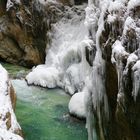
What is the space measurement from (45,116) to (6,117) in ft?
13.2

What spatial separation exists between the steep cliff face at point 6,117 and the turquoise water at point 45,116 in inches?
75.8

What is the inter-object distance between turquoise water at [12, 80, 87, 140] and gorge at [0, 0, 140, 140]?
461mm

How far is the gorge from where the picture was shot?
7.56m

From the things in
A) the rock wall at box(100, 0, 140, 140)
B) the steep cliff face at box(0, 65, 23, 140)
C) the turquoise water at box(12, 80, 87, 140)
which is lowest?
the turquoise water at box(12, 80, 87, 140)

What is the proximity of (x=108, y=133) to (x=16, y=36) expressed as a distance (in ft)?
39.4

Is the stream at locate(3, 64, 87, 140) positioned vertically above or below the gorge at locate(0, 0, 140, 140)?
below

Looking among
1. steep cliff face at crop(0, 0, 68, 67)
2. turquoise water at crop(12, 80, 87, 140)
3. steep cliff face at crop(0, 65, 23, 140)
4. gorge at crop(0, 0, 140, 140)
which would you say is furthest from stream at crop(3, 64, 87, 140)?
steep cliff face at crop(0, 0, 68, 67)

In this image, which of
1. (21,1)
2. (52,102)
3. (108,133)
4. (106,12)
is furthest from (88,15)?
(21,1)

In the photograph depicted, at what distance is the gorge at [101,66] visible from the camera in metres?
7.56

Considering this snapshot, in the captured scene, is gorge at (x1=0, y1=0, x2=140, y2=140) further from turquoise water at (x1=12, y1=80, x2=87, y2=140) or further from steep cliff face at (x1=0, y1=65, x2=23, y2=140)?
steep cliff face at (x1=0, y1=65, x2=23, y2=140)

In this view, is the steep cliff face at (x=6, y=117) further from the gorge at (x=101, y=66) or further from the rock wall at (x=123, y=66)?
the rock wall at (x=123, y=66)

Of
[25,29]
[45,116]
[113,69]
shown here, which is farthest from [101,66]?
[25,29]

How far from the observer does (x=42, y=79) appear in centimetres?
1576

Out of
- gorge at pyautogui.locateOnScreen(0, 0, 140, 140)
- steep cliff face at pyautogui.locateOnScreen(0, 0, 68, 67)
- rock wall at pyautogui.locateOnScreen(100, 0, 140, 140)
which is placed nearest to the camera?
rock wall at pyautogui.locateOnScreen(100, 0, 140, 140)
